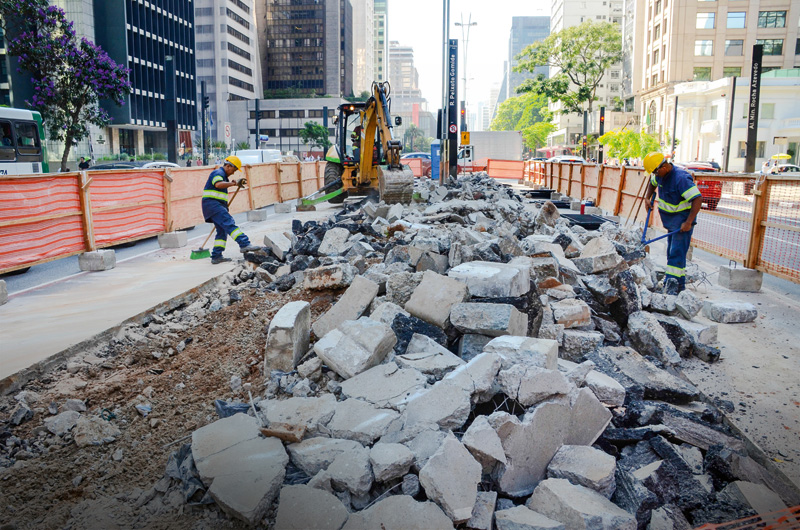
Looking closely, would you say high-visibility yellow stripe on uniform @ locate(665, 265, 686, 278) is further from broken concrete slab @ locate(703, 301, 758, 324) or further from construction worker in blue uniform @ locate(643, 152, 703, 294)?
broken concrete slab @ locate(703, 301, 758, 324)

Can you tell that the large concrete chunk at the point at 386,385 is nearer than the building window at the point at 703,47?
Yes

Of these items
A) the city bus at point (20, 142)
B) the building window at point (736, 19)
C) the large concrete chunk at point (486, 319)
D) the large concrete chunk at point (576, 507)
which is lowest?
the large concrete chunk at point (576, 507)

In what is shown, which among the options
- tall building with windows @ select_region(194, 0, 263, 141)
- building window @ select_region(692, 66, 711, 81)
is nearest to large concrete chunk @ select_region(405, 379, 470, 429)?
building window @ select_region(692, 66, 711, 81)

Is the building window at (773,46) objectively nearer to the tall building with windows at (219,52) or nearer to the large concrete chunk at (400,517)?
the large concrete chunk at (400,517)

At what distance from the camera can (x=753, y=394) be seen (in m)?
4.48

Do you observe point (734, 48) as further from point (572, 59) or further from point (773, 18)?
point (572, 59)

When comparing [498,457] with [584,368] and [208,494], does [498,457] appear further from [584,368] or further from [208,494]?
[208,494]

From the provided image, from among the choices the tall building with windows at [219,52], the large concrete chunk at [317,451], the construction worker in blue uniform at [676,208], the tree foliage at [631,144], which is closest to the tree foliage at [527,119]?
the tree foliage at [631,144]

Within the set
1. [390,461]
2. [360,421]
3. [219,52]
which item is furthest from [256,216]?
[219,52]

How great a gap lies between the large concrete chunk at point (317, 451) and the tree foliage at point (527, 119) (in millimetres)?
63762

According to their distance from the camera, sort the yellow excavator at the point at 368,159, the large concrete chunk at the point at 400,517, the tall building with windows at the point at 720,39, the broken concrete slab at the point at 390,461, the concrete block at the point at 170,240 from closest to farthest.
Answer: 1. the large concrete chunk at the point at 400,517
2. the broken concrete slab at the point at 390,461
3. the concrete block at the point at 170,240
4. the yellow excavator at the point at 368,159
5. the tall building with windows at the point at 720,39

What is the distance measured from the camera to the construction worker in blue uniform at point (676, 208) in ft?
22.7

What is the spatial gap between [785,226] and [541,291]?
3.78 meters

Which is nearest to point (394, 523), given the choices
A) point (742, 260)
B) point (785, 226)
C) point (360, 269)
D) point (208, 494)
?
point (208, 494)
